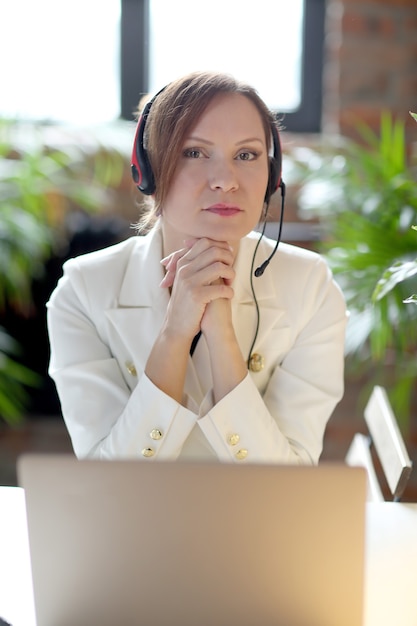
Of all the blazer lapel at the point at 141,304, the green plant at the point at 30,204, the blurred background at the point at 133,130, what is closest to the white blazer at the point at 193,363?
the blazer lapel at the point at 141,304

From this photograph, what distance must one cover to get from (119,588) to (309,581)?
0.65 ft

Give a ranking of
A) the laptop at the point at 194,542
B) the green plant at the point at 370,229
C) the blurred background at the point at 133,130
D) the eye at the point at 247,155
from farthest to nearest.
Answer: the blurred background at the point at 133,130
the green plant at the point at 370,229
the eye at the point at 247,155
the laptop at the point at 194,542

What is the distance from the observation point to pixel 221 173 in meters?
1.31

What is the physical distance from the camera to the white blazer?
4.31 ft

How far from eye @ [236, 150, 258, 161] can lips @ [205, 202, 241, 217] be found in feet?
0.29

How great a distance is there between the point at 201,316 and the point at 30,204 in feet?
4.27

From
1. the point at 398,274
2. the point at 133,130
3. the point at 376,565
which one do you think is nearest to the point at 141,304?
the point at 398,274

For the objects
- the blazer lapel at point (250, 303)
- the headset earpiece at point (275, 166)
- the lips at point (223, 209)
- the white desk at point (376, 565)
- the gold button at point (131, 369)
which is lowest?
the white desk at point (376, 565)

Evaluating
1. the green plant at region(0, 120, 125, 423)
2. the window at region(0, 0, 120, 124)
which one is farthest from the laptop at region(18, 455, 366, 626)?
the window at region(0, 0, 120, 124)

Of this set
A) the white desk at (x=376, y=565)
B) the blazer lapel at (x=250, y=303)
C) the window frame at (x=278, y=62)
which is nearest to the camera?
the white desk at (x=376, y=565)

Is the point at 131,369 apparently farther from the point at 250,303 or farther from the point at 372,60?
the point at 372,60

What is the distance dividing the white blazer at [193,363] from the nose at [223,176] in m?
0.21

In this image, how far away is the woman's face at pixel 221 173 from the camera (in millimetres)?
1312

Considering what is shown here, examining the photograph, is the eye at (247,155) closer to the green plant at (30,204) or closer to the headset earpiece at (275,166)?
the headset earpiece at (275,166)
